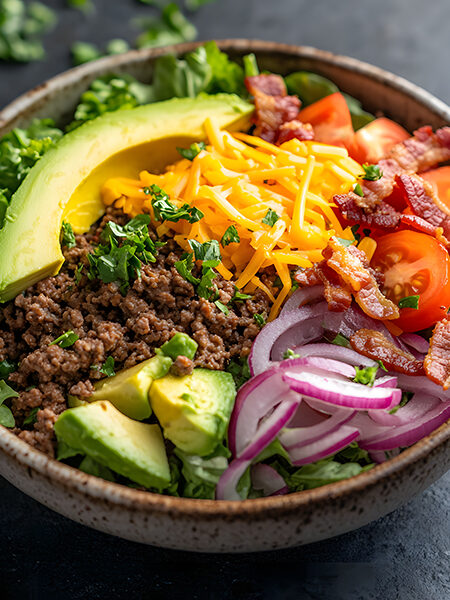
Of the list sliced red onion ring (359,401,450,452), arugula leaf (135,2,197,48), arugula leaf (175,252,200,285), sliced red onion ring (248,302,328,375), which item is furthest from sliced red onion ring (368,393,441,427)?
arugula leaf (135,2,197,48)

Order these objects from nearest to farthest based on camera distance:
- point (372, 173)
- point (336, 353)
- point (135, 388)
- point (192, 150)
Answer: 1. point (135, 388)
2. point (336, 353)
3. point (372, 173)
4. point (192, 150)

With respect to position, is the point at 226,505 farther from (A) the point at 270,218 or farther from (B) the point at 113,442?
(A) the point at 270,218

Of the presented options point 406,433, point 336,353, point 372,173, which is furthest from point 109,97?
point 406,433

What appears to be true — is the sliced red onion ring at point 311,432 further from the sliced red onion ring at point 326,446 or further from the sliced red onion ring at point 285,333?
the sliced red onion ring at point 285,333

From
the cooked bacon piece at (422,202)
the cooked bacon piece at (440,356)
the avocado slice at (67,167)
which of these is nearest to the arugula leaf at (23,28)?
the avocado slice at (67,167)

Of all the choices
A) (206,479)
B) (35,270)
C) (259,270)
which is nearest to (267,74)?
(259,270)

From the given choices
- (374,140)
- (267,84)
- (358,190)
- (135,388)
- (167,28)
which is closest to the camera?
(135,388)

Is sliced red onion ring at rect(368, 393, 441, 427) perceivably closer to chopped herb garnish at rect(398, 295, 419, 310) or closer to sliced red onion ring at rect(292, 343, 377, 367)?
sliced red onion ring at rect(292, 343, 377, 367)
